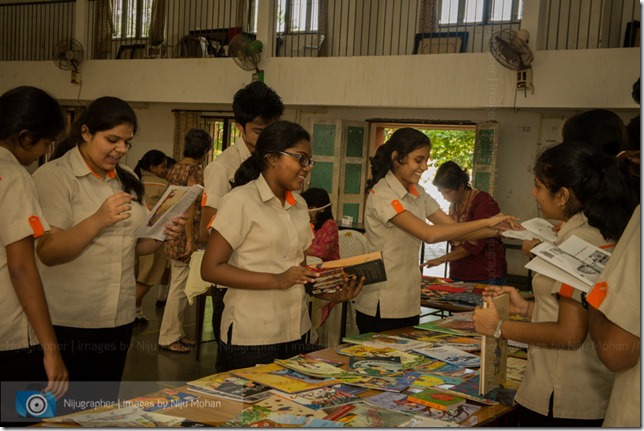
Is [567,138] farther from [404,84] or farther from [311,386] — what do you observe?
[404,84]

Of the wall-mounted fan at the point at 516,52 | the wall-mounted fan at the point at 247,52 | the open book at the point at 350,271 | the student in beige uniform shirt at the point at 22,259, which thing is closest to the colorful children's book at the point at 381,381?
the open book at the point at 350,271

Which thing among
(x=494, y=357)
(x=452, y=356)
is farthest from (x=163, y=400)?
(x=452, y=356)

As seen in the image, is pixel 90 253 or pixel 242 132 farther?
pixel 242 132

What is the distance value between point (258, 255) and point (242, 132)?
3.05 feet

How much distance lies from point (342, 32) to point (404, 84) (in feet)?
8.37

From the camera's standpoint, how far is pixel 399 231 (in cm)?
324

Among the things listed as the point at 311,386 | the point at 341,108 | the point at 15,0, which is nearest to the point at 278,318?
the point at 311,386

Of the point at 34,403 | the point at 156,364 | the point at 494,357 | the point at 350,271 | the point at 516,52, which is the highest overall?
the point at 516,52

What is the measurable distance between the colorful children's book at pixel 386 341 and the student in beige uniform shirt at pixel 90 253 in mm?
975

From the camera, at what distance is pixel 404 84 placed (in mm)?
8742

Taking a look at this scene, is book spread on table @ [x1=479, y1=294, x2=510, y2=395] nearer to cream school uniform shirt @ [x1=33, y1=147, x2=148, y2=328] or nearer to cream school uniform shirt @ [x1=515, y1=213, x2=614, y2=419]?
cream school uniform shirt @ [x1=515, y1=213, x2=614, y2=419]

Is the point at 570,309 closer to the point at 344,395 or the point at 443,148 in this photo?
the point at 344,395

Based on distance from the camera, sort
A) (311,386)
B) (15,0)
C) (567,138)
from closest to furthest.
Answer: (311,386)
(567,138)
(15,0)

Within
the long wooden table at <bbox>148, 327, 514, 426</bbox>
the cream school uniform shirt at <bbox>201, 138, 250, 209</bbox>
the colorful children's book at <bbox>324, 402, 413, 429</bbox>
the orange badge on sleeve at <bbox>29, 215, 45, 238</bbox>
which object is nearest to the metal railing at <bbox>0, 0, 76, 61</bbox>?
the cream school uniform shirt at <bbox>201, 138, 250, 209</bbox>
